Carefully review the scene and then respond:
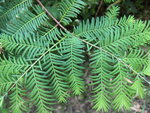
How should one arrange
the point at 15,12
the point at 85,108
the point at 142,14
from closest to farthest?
the point at 15,12 < the point at 85,108 < the point at 142,14

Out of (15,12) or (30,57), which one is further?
(15,12)

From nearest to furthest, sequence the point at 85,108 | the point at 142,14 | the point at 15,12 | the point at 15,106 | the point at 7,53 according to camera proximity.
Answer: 1. the point at 15,106
2. the point at 7,53
3. the point at 15,12
4. the point at 85,108
5. the point at 142,14

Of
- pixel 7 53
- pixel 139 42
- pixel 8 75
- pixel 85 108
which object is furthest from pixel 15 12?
pixel 85 108

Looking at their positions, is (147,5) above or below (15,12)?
below

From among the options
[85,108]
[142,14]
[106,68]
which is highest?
[106,68]

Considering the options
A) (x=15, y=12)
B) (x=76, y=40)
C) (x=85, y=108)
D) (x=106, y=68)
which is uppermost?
(x=15, y=12)

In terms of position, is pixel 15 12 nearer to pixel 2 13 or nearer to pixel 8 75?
pixel 2 13

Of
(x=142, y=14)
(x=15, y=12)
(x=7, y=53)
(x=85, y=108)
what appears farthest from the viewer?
(x=142, y=14)

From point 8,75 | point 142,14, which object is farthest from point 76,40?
point 142,14

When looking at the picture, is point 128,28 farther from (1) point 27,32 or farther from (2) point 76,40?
(1) point 27,32

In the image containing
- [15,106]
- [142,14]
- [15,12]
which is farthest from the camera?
[142,14]

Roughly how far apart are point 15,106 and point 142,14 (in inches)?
54.0

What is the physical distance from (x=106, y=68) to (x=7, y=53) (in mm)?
445

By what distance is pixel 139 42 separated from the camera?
2.41ft
